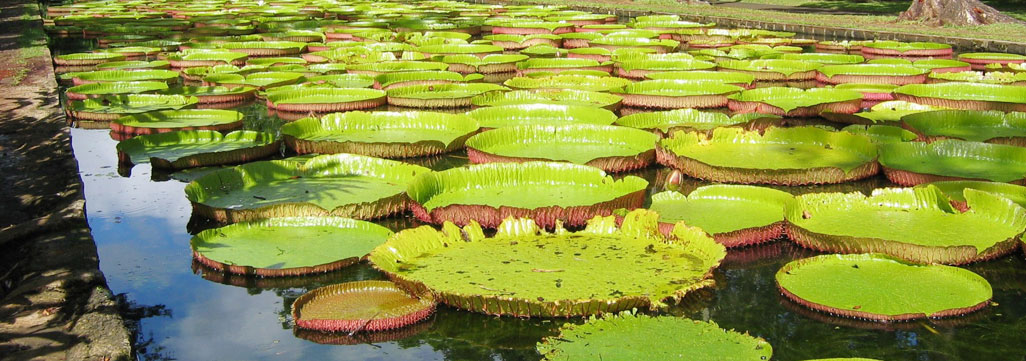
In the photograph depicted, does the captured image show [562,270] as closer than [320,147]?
Yes

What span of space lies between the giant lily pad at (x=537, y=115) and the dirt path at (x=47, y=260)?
3.08 metres

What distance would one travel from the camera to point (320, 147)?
22.2 feet

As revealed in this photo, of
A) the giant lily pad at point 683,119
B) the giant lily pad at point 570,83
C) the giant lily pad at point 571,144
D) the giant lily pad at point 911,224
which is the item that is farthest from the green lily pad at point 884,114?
the giant lily pad at point 911,224

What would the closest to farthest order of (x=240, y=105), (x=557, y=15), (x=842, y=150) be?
(x=842, y=150) < (x=240, y=105) < (x=557, y=15)

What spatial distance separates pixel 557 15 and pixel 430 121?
538 inches

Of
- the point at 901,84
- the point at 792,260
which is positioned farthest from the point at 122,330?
the point at 901,84

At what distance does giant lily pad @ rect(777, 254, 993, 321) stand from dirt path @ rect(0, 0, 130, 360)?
2.64 meters

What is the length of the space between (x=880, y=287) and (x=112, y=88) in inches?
327

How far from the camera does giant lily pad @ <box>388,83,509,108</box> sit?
8797 millimetres

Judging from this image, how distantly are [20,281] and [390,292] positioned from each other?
5.43 feet

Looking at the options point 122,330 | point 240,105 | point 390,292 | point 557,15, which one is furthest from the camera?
point 557,15

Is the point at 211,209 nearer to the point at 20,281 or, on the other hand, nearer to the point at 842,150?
the point at 20,281

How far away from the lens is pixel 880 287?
12.8ft

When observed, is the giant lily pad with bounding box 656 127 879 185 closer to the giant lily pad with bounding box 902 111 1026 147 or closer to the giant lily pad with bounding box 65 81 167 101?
the giant lily pad with bounding box 902 111 1026 147
